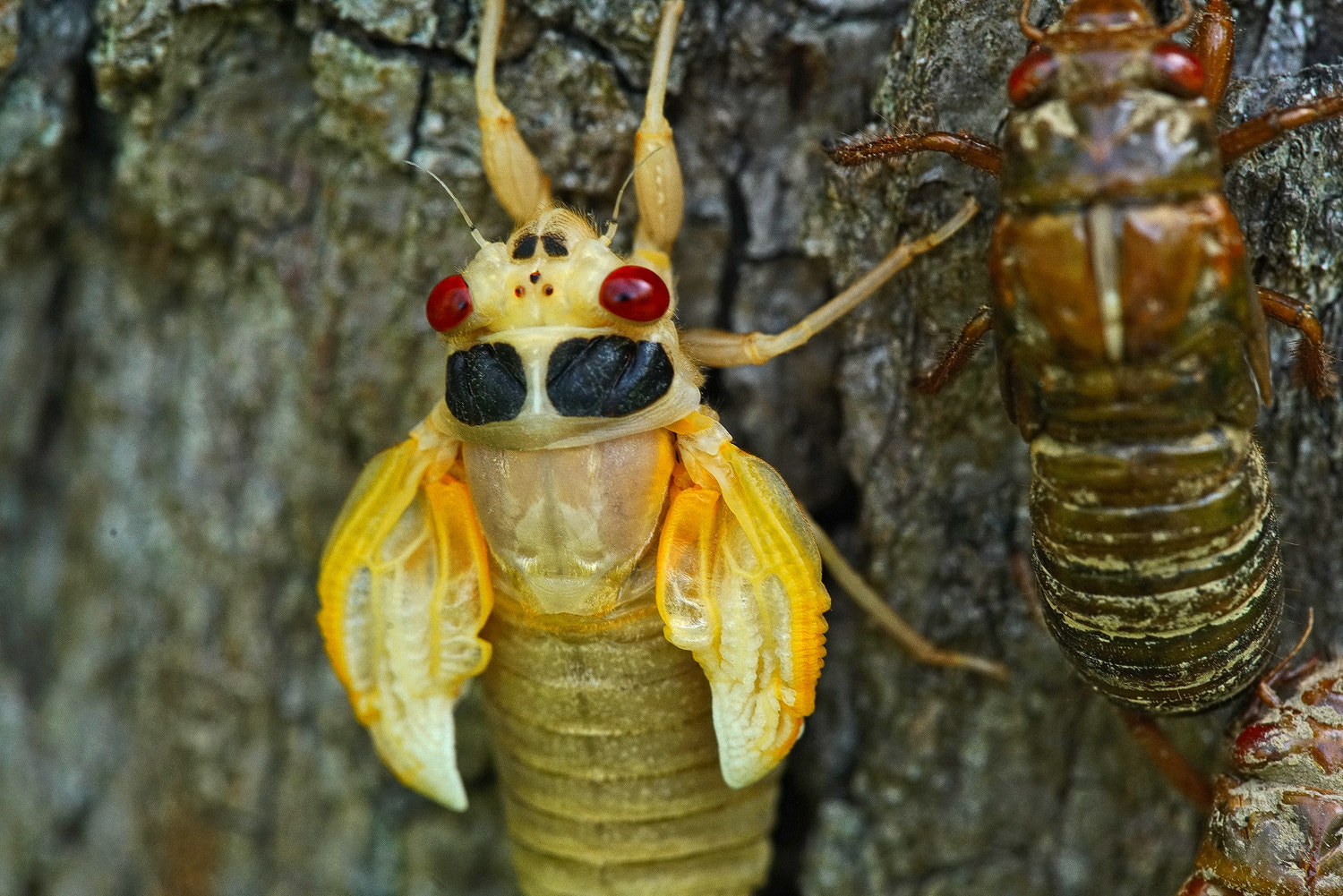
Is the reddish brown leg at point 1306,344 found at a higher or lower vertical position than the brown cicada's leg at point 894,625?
higher

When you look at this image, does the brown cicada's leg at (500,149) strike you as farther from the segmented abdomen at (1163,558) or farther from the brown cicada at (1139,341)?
the segmented abdomen at (1163,558)

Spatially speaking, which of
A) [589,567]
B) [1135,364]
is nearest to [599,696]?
[589,567]

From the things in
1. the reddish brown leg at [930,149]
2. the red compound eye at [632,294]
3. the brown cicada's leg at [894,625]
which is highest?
the reddish brown leg at [930,149]

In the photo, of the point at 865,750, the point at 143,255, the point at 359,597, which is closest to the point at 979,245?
the point at 865,750

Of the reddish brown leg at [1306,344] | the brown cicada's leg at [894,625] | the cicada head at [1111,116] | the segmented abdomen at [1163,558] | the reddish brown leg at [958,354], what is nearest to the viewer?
the cicada head at [1111,116]

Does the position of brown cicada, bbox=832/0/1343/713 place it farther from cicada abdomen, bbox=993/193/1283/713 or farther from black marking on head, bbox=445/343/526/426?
black marking on head, bbox=445/343/526/426

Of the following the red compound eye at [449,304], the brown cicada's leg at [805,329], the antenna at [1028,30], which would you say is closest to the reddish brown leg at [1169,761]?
the brown cicada's leg at [805,329]

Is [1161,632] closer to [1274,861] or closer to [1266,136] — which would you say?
[1274,861]
